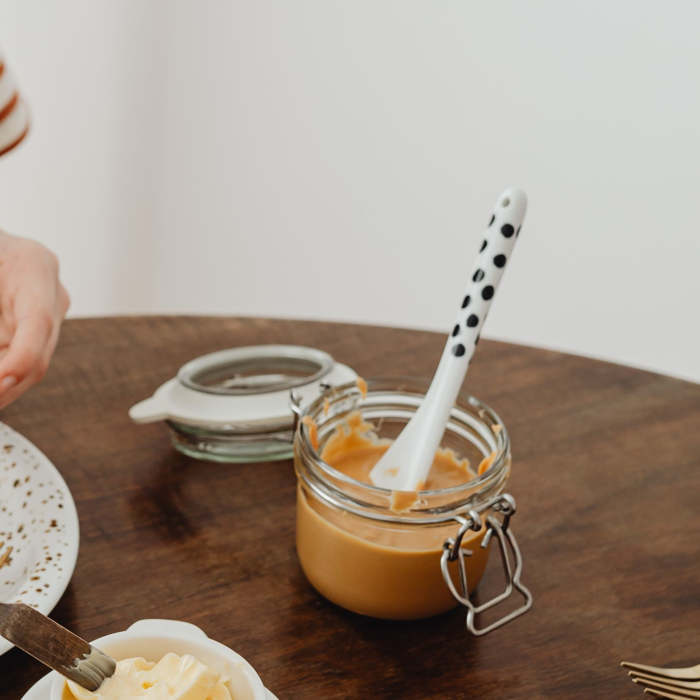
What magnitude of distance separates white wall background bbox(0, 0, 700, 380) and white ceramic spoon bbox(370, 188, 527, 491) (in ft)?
4.29

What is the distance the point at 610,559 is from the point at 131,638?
0.37m

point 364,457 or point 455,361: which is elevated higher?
point 455,361

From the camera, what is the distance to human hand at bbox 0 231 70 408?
2.16 feet

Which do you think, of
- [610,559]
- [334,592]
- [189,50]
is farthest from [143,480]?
[189,50]

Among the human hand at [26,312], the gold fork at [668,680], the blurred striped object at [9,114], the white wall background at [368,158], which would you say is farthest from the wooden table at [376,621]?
the white wall background at [368,158]

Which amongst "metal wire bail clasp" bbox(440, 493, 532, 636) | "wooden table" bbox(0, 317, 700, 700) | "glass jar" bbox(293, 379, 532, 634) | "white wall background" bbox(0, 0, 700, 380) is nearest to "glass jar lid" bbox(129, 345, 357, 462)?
"wooden table" bbox(0, 317, 700, 700)

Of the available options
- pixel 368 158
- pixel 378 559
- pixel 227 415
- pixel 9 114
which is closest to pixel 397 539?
pixel 378 559

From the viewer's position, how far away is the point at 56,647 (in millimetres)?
456

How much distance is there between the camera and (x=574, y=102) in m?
1.88

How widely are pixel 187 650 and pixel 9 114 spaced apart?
622 millimetres

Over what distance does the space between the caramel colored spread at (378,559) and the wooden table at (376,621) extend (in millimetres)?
23

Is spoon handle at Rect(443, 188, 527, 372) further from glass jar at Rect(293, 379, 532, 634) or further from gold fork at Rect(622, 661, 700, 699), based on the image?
gold fork at Rect(622, 661, 700, 699)

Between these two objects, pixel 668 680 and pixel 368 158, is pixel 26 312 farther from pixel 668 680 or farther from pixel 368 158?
pixel 368 158

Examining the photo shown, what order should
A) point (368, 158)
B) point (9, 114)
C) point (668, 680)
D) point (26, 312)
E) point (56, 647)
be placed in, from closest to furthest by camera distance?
point (56, 647) → point (668, 680) → point (26, 312) → point (9, 114) → point (368, 158)
